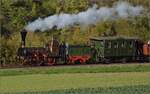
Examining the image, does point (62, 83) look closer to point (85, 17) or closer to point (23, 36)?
point (23, 36)

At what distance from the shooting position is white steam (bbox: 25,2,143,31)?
34.2m

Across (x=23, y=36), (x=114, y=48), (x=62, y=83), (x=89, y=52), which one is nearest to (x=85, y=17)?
(x=89, y=52)

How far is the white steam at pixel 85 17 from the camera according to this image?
34.2 metres

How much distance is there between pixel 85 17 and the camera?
35.1 metres

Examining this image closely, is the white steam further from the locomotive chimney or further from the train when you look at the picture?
the train

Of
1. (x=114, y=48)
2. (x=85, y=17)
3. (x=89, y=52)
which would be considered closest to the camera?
(x=85, y=17)

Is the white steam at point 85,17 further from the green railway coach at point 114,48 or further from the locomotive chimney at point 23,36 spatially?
the green railway coach at point 114,48

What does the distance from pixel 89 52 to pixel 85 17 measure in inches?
114

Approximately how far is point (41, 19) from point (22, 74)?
28.0 ft

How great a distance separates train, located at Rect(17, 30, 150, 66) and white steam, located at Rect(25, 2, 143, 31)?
4.20 ft

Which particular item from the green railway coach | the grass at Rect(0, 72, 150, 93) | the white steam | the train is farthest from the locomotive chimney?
the grass at Rect(0, 72, 150, 93)

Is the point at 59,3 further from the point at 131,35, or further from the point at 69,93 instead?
the point at 69,93

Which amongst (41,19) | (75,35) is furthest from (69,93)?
(75,35)

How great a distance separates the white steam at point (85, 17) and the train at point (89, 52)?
1.28 m
